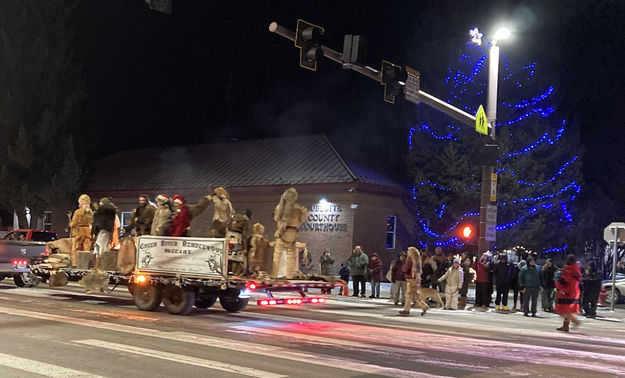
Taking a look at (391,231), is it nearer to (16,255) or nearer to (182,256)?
(16,255)

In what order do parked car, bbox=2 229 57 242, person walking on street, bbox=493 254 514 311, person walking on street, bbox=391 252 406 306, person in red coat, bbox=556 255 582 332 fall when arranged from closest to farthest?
person in red coat, bbox=556 255 582 332, person walking on street, bbox=493 254 514 311, person walking on street, bbox=391 252 406 306, parked car, bbox=2 229 57 242

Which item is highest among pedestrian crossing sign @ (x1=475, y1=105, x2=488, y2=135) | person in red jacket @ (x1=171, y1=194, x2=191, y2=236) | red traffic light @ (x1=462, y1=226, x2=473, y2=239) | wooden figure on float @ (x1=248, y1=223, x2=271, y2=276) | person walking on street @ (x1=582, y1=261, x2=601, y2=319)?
pedestrian crossing sign @ (x1=475, y1=105, x2=488, y2=135)

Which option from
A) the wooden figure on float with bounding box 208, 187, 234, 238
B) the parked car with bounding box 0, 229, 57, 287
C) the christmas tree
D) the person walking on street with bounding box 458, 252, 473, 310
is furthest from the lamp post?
the parked car with bounding box 0, 229, 57, 287

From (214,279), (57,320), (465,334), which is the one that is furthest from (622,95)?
(57,320)

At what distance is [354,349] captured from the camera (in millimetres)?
10055

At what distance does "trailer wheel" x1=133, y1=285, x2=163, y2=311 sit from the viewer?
14258 mm

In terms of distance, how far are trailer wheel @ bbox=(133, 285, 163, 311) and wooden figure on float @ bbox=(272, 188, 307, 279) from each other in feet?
8.43

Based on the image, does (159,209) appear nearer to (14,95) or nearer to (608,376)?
(608,376)

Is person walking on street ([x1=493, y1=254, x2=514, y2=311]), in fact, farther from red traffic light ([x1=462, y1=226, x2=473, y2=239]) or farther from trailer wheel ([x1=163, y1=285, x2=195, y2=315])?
trailer wheel ([x1=163, y1=285, x2=195, y2=315])

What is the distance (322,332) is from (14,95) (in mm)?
32888

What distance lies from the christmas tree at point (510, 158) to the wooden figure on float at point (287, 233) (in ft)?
49.0

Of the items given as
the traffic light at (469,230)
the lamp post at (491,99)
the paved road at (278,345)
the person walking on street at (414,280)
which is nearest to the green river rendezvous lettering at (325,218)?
the lamp post at (491,99)

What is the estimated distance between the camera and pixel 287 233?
13953mm

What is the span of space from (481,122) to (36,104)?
29.6 m
